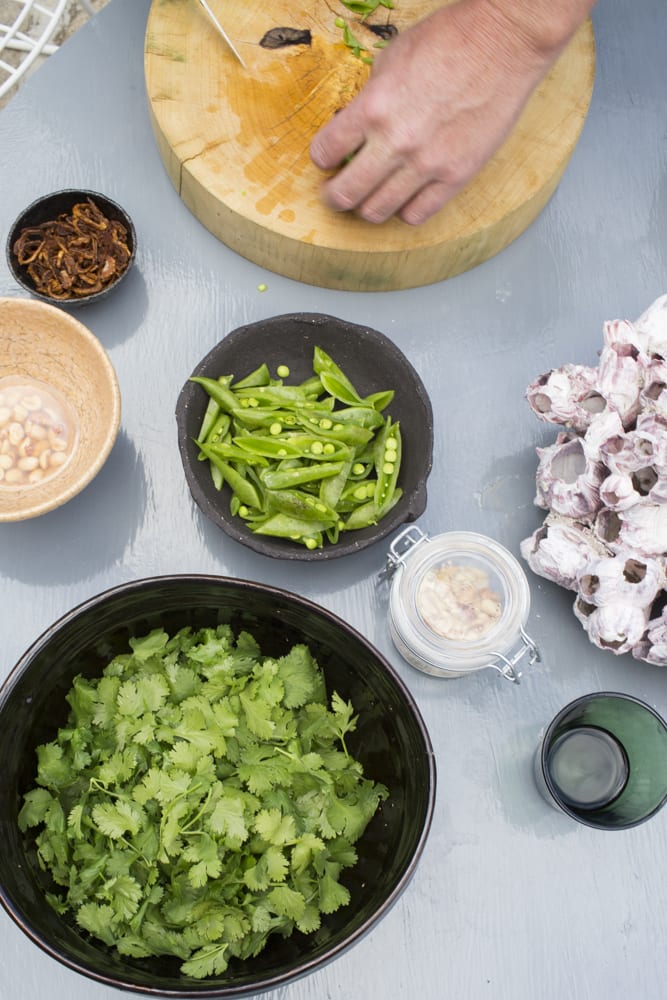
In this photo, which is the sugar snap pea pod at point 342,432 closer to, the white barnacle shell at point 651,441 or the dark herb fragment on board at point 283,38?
the white barnacle shell at point 651,441

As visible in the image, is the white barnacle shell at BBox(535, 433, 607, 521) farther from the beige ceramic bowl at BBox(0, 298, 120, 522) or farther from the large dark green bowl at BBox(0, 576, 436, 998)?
the beige ceramic bowl at BBox(0, 298, 120, 522)

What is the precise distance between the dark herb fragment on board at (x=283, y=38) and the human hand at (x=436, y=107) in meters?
0.19

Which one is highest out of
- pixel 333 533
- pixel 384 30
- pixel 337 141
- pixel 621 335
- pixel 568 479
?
pixel 384 30

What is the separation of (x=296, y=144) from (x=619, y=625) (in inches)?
36.8

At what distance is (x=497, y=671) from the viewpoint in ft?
4.73

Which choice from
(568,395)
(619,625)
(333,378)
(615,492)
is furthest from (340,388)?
(619,625)

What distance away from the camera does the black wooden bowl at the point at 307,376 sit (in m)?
1.33

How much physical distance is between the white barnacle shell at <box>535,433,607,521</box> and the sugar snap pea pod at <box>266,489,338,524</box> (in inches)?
13.7

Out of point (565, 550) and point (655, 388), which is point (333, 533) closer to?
point (565, 550)

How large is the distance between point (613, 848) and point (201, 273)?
3.91 feet

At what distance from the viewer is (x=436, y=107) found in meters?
1.36

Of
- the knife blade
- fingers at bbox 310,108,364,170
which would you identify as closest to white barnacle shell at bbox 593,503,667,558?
fingers at bbox 310,108,364,170

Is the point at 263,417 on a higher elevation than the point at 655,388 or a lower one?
lower

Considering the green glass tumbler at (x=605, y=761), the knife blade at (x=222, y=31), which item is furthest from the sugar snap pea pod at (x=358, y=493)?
the knife blade at (x=222, y=31)
